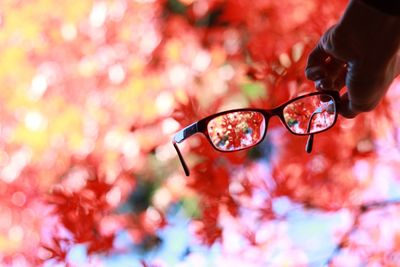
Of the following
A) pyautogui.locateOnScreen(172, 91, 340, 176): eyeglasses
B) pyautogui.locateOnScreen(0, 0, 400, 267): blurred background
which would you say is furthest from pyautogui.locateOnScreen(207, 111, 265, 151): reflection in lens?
pyautogui.locateOnScreen(0, 0, 400, 267): blurred background

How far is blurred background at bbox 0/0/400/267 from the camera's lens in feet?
6.17

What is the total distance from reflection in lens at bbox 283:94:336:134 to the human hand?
12cm

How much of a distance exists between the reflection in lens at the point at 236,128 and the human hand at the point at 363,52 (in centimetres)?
18

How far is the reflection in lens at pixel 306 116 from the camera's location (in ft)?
2.93

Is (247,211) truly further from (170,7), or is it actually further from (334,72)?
(334,72)

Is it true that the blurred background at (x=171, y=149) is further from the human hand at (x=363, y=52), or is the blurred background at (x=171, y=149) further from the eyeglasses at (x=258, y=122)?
the human hand at (x=363, y=52)

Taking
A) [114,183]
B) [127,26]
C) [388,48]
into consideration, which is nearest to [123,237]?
[114,183]

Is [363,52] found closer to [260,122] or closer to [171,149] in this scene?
[260,122]

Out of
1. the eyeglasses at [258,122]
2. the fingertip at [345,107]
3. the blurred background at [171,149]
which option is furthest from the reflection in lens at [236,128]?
the blurred background at [171,149]

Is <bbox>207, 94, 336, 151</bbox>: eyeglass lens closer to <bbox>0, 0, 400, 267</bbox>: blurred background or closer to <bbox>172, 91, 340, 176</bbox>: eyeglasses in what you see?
<bbox>172, 91, 340, 176</bbox>: eyeglasses

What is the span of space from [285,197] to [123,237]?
0.66 m

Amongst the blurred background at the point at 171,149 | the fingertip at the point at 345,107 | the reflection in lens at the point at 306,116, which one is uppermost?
the fingertip at the point at 345,107

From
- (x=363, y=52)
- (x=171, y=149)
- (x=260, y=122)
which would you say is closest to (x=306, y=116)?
(x=260, y=122)

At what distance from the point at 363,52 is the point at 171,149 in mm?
1676
